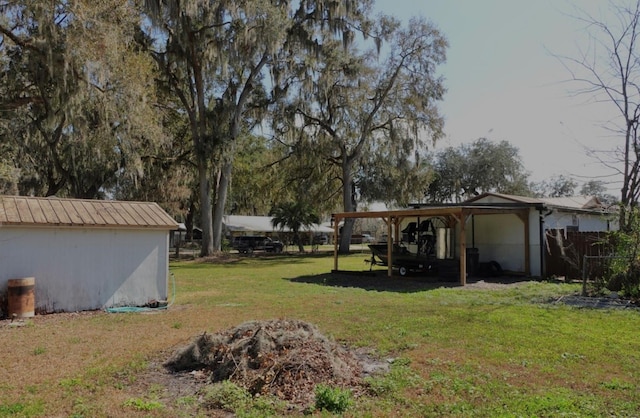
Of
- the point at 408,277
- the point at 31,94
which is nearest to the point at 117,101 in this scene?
the point at 31,94

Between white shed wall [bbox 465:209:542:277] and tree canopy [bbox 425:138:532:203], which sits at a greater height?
tree canopy [bbox 425:138:532:203]

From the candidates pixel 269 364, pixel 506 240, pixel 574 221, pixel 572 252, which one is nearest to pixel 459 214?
pixel 572 252

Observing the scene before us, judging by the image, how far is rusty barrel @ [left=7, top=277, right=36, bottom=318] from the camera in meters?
9.07

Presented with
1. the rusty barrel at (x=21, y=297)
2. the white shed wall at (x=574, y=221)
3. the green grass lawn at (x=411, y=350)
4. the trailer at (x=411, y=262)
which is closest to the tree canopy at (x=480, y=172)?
the white shed wall at (x=574, y=221)

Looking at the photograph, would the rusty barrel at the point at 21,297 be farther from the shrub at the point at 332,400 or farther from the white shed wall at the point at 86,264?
the shrub at the point at 332,400

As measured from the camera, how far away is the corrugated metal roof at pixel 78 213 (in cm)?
959

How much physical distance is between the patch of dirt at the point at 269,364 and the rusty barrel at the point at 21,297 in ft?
15.2

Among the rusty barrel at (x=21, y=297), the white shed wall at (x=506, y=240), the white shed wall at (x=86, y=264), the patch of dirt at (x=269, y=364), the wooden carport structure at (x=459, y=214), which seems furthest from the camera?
the white shed wall at (x=506, y=240)

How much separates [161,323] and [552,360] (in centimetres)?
641

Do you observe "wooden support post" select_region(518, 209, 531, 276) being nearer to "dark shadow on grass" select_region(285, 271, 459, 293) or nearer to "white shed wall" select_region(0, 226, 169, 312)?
"dark shadow on grass" select_region(285, 271, 459, 293)

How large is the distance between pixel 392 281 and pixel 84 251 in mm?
9335

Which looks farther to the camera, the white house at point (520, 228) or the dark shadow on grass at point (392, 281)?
the white house at point (520, 228)

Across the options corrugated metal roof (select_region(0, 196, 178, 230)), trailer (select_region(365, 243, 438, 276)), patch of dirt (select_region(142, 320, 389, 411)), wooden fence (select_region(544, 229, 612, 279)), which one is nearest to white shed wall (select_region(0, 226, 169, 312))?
corrugated metal roof (select_region(0, 196, 178, 230))

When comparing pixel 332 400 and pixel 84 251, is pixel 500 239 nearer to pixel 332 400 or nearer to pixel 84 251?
pixel 84 251
